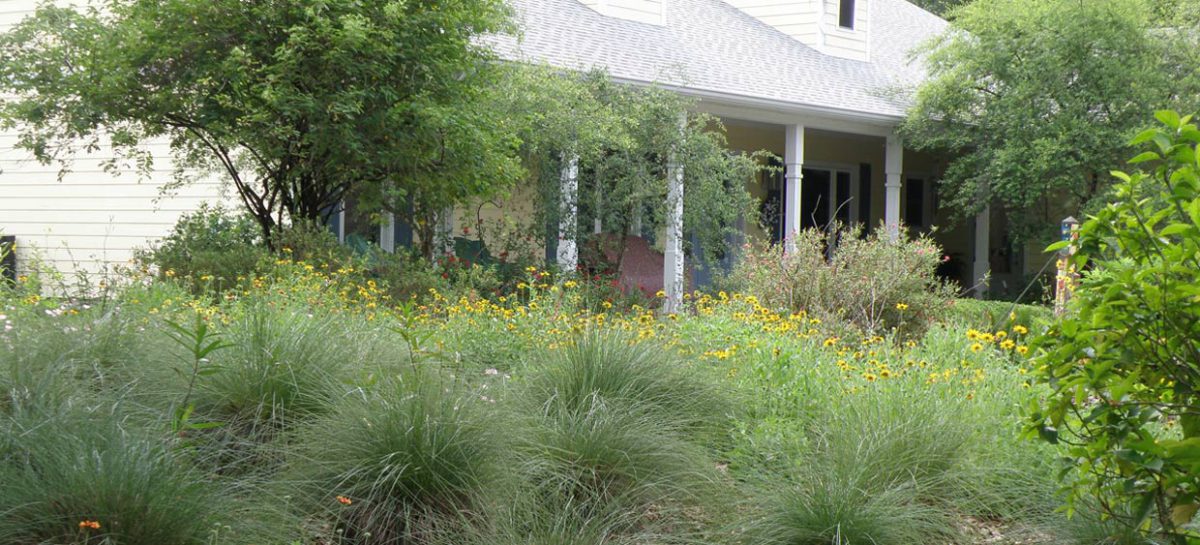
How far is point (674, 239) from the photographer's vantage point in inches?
562

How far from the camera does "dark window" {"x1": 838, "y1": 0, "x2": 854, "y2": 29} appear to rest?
19520 millimetres

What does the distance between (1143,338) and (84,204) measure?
15108mm

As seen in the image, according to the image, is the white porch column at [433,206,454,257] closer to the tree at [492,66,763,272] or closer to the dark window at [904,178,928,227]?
the tree at [492,66,763,272]

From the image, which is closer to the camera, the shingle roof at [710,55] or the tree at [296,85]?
the tree at [296,85]

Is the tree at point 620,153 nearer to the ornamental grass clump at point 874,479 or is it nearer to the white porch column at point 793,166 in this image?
the white porch column at point 793,166

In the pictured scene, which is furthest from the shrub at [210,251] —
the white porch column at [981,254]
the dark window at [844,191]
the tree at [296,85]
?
the white porch column at [981,254]

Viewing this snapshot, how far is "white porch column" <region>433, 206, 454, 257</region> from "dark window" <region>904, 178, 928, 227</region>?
11.5m

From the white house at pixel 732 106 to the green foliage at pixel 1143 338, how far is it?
384 inches

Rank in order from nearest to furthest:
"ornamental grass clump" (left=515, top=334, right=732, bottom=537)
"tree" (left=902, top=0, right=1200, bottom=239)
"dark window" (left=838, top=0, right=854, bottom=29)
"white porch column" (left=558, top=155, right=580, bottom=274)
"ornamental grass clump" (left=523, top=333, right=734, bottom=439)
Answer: "ornamental grass clump" (left=515, top=334, right=732, bottom=537)
"ornamental grass clump" (left=523, top=333, right=734, bottom=439)
"white porch column" (left=558, top=155, right=580, bottom=274)
"tree" (left=902, top=0, right=1200, bottom=239)
"dark window" (left=838, top=0, right=854, bottom=29)

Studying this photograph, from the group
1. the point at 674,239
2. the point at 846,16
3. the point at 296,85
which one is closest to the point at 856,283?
the point at 674,239

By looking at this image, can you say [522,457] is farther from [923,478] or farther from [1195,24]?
[1195,24]

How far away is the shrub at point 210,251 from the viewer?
10.3 m

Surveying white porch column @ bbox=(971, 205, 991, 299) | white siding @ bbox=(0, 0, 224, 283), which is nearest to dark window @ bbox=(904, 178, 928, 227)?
white porch column @ bbox=(971, 205, 991, 299)

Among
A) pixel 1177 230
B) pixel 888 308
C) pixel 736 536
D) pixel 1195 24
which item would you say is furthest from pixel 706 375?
pixel 1195 24
